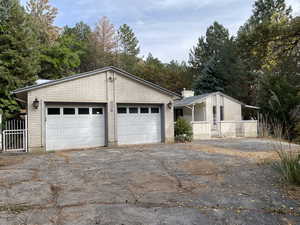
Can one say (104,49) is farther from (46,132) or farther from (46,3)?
(46,132)

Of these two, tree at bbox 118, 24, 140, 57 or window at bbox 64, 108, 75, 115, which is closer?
window at bbox 64, 108, 75, 115

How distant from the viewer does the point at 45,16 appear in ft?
91.0

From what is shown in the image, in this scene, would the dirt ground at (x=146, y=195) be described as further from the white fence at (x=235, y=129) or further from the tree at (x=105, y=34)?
the tree at (x=105, y=34)

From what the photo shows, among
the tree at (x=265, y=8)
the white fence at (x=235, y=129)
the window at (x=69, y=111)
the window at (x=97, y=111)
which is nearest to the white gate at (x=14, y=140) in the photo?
the window at (x=69, y=111)

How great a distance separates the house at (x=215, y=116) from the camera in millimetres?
15719

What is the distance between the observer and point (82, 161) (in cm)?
798

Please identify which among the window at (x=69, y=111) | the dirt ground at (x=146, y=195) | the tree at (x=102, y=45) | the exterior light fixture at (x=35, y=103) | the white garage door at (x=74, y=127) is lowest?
the dirt ground at (x=146, y=195)

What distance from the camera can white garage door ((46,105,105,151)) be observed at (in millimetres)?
10766

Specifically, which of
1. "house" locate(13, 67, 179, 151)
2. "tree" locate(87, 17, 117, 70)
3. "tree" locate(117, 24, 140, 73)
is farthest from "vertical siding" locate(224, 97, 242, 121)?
"tree" locate(87, 17, 117, 70)

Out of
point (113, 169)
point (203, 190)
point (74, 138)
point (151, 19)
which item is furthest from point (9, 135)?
point (151, 19)

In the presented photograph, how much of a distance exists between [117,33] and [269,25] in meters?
29.9

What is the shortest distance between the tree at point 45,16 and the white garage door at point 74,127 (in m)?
19.2

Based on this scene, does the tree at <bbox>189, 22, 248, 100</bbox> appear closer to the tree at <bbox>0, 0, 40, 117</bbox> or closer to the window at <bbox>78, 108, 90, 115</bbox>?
the tree at <bbox>0, 0, 40, 117</bbox>

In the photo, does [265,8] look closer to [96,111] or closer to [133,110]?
[133,110]
